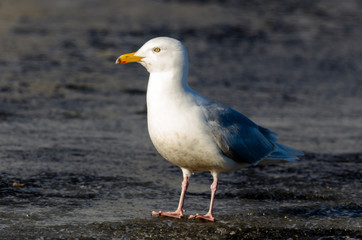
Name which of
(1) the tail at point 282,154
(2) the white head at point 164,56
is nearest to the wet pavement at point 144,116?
(1) the tail at point 282,154

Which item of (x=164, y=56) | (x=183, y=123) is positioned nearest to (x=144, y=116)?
(x=164, y=56)

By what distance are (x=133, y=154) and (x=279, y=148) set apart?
1.68 metres

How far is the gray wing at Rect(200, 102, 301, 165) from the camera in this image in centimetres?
491

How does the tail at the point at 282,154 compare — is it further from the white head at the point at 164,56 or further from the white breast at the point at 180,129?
the white head at the point at 164,56

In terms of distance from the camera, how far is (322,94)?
9.62m

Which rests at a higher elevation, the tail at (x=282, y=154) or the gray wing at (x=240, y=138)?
the gray wing at (x=240, y=138)

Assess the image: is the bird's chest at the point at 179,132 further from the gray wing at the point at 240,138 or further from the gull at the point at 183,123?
the gray wing at the point at 240,138

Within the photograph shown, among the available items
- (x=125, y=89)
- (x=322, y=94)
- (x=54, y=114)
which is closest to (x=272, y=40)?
(x=322, y=94)

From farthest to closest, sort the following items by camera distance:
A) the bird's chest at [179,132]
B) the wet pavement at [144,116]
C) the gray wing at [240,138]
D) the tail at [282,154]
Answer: the tail at [282,154]
the gray wing at [240,138]
the wet pavement at [144,116]
the bird's chest at [179,132]

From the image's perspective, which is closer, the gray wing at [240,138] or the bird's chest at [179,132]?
the bird's chest at [179,132]

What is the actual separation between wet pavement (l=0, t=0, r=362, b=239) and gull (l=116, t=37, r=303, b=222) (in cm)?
44

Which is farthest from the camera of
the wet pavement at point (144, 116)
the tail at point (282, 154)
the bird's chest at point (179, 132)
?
the tail at point (282, 154)

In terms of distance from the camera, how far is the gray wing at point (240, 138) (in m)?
4.91

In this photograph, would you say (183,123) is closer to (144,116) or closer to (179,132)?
(179,132)
